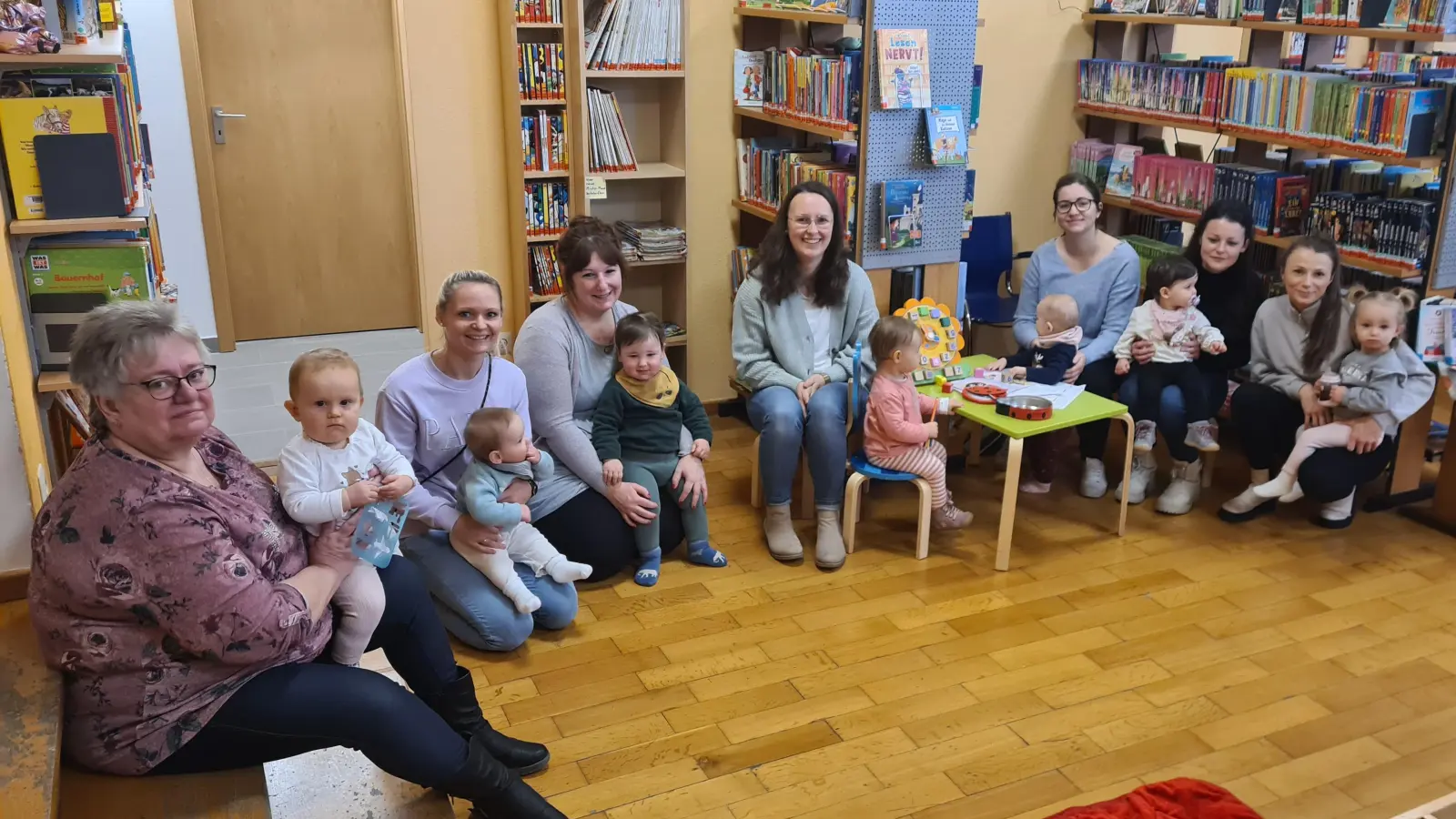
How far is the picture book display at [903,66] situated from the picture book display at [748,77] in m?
0.91

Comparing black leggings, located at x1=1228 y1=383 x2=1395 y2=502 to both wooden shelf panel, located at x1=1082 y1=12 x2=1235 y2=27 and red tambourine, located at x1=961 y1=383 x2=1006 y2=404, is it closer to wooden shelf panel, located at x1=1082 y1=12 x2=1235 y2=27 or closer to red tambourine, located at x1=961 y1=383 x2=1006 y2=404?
red tambourine, located at x1=961 y1=383 x2=1006 y2=404

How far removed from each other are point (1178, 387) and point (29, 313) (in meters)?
3.53

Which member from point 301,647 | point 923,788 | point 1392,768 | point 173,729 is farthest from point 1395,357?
point 173,729

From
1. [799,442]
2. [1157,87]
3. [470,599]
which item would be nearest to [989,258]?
[1157,87]

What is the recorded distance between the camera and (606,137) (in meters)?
4.50

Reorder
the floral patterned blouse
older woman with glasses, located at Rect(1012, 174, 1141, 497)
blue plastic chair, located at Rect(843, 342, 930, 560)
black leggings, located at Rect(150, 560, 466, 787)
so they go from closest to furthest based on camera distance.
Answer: the floral patterned blouse
black leggings, located at Rect(150, 560, 466, 787)
blue plastic chair, located at Rect(843, 342, 930, 560)
older woman with glasses, located at Rect(1012, 174, 1141, 497)

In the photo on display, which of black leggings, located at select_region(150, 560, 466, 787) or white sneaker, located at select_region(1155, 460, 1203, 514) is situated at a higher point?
black leggings, located at select_region(150, 560, 466, 787)

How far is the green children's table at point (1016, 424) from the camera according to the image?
3547mm

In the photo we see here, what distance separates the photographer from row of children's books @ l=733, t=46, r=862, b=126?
Result: 3.97 meters

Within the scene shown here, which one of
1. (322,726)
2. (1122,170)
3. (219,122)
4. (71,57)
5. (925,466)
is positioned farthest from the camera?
(219,122)

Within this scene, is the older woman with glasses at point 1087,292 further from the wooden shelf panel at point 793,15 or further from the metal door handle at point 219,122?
the metal door handle at point 219,122

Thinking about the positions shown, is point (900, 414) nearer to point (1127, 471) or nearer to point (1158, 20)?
point (1127, 471)

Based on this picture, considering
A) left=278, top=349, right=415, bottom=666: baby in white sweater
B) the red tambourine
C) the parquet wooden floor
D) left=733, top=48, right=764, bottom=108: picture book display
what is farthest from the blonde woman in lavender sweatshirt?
left=733, top=48, right=764, bottom=108: picture book display

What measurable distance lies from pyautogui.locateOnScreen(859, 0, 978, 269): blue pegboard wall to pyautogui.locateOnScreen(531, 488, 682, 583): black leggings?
52.3 inches
